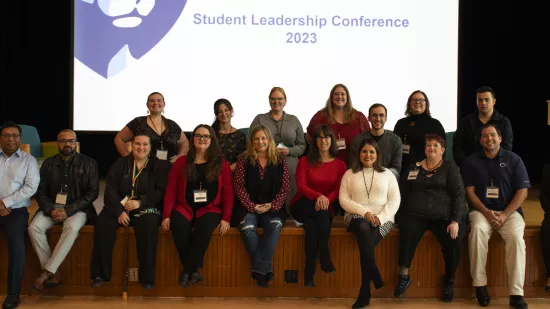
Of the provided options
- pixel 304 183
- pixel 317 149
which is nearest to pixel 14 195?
pixel 304 183

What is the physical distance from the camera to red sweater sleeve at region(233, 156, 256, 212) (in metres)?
4.01

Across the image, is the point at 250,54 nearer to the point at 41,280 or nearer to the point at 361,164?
the point at 361,164

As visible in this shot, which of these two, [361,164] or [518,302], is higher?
[361,164]

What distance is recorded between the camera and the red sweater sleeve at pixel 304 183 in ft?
13.1

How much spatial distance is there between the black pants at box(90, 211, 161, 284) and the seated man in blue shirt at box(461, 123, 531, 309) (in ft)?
6.60

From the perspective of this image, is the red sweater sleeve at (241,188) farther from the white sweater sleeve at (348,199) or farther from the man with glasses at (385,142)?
the man with glasses at (385,142)

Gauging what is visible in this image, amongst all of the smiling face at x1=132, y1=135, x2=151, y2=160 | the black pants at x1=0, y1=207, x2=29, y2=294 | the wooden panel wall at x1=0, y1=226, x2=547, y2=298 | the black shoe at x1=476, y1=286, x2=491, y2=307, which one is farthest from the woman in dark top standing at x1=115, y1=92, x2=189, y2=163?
the black shoe at x1=476, y1=286, x2=491, y2=307

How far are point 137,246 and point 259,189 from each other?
86cm

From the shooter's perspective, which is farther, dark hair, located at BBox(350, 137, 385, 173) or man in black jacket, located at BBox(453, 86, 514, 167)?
man in black jacket, located at BBox(453, 86, 514, 167)

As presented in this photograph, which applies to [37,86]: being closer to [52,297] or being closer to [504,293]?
[52,297]

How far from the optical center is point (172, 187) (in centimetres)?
397

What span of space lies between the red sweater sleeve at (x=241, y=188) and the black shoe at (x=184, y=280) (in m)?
0.58

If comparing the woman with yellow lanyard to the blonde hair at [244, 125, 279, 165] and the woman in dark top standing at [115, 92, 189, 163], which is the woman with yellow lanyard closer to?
the woman in dark top standing at [115, 92, 189, 163]

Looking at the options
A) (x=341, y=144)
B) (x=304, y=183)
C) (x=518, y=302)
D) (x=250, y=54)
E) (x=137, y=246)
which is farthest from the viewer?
(x=250, y=54)
